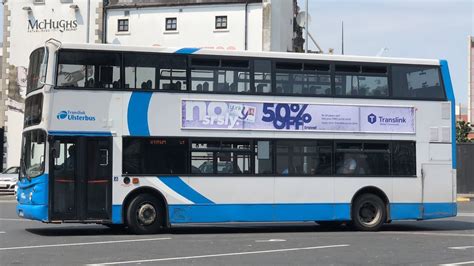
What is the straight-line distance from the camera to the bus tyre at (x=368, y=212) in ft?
59.8

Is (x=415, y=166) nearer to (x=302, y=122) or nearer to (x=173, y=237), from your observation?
(x=302, y=122)

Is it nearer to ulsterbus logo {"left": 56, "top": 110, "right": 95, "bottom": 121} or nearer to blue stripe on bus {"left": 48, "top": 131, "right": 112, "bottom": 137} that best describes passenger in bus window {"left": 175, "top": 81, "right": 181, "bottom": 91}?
blue stripe on bus {"left": 48, "top": 131, "right": 112, "bottom": 137}

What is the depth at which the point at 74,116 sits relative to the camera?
1627 centimetres

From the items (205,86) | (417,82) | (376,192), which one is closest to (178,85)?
(205,86)

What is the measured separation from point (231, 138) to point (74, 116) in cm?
364

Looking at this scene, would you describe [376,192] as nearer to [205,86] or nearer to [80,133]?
[205,86]

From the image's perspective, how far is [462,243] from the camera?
15.2 metres

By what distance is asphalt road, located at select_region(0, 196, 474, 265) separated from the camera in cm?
1208

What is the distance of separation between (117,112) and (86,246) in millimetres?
3708

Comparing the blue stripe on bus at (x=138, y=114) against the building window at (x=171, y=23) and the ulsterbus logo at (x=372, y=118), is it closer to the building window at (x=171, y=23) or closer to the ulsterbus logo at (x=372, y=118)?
the ulsterbus logo at (x=372, y=118)

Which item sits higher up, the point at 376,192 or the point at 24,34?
the point at 24,34

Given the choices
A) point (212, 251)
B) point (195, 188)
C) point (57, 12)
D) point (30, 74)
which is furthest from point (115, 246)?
point (57, 12)

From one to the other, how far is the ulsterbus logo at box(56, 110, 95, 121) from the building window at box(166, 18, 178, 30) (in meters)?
27.5

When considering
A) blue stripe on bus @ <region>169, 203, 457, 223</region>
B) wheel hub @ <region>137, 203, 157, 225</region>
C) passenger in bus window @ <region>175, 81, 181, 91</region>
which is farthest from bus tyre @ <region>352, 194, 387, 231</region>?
passenger in bus window @ <region>175, 81, 181, 91</region>
